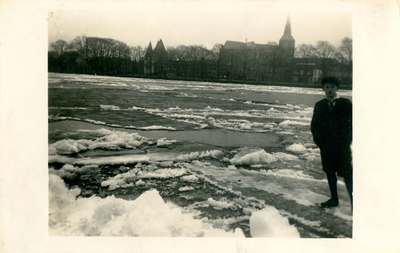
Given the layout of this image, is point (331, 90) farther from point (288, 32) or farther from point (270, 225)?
point (270, 225)

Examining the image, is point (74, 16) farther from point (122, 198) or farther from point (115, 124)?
point (122, 198)

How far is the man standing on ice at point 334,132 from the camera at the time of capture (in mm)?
2164

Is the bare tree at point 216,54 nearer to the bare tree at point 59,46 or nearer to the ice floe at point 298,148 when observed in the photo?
the ice floe at point 298,148

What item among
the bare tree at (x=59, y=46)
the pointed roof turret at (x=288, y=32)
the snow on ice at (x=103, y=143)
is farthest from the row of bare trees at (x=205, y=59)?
the snow on ice at (x=103, y=143)

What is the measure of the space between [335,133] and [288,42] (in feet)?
3.44

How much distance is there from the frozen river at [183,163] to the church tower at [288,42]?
15.0 inches

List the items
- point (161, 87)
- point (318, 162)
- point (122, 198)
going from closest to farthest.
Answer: point (122, 198) → point (318, 162) → point (161, 87)

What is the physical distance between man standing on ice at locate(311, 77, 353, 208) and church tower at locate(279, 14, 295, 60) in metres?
0.48

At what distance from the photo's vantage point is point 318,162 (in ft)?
7.51

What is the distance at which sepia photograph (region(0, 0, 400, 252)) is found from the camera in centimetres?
210

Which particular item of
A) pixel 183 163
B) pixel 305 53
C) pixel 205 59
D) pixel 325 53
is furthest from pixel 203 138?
pixel 325 53

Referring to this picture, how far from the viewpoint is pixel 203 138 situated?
2.38 m
